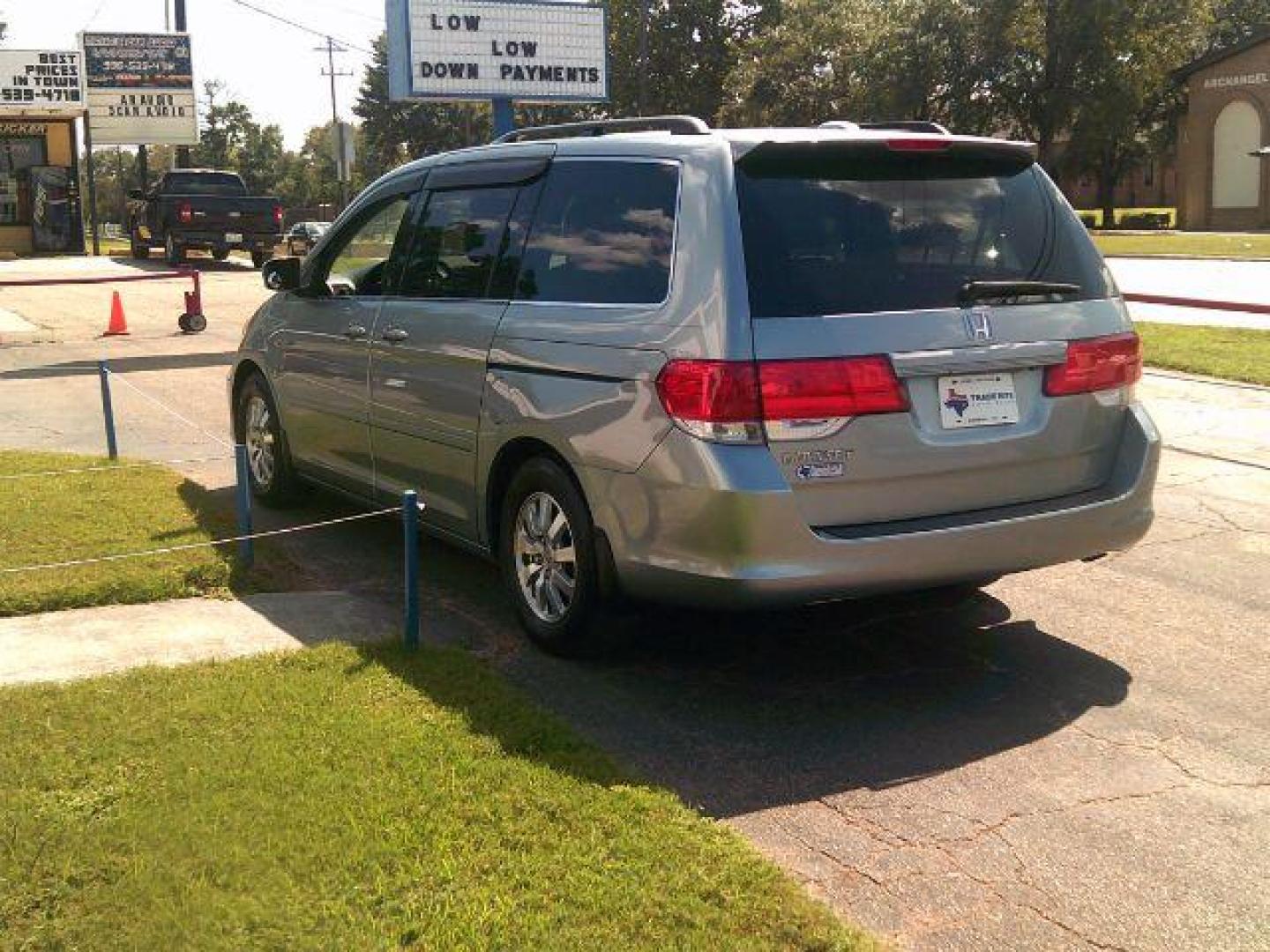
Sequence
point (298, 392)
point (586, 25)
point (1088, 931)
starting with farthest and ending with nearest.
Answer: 1. point (586, 25)
2. point (298, 392)
3. point (1088, 931)

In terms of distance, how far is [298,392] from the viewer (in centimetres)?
712

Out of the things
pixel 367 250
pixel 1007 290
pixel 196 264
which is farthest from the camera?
pixel 196 264

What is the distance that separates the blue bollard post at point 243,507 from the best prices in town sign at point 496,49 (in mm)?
17755

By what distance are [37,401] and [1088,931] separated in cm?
1131

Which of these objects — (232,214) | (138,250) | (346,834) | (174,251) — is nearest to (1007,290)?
(346,834)

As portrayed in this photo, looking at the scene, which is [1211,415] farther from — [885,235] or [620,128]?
[885,235]

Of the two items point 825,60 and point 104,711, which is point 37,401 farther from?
point 825,60

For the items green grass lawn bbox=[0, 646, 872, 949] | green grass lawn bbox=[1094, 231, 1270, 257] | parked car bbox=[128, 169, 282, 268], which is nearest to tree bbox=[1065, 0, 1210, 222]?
green grass lawn bbox=[1094, 231, 1270, 257]

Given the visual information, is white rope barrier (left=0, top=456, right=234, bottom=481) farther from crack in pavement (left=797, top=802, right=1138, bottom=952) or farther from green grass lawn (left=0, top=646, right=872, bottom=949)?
crack in pavement (left=797, top=802, right=1138, bottom=952)

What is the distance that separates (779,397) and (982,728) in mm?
1293

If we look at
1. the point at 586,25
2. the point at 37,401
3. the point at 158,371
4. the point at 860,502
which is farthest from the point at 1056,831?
the point at 586,25

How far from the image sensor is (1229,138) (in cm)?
5947

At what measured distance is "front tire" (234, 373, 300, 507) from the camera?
7.52m

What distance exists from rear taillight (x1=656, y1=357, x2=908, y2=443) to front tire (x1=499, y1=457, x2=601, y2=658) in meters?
0.73
